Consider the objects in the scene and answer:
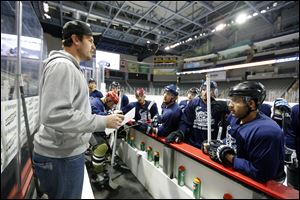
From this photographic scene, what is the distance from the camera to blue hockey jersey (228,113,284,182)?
2.31 feet

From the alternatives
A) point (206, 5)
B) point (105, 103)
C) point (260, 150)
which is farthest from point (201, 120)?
point (206, 5)

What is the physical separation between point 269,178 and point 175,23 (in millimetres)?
6821

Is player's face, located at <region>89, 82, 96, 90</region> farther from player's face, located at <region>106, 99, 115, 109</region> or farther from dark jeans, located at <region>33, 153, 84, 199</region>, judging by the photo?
dark jeans, located at <region>33, 153, 84, 199</region>

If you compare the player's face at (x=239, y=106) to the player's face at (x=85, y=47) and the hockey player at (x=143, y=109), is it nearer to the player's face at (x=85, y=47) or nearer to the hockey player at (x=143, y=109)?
the player's face at (x=85, y=47)

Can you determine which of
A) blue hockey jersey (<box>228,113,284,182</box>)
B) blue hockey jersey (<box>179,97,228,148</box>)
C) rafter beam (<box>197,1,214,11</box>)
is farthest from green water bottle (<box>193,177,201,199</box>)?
rafter beam (<box>197,1,214,11</box>)

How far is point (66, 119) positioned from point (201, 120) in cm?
152

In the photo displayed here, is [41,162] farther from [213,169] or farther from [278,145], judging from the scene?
[278,145]

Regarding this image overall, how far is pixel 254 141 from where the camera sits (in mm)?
796

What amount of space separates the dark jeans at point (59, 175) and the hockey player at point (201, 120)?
1082 millimetres

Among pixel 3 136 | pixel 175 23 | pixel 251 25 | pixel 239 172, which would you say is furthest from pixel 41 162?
pixel 251 25

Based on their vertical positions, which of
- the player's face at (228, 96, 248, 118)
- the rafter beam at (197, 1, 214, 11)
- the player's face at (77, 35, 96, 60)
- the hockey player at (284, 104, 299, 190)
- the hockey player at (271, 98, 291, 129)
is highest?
the rafter beam at (197, 1, 214, 11)

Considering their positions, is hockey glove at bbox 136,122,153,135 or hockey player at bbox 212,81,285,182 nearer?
hockey player at bbox 212,81,285,182

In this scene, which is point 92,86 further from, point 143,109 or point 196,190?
point 196,190

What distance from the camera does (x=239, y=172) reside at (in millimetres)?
744
